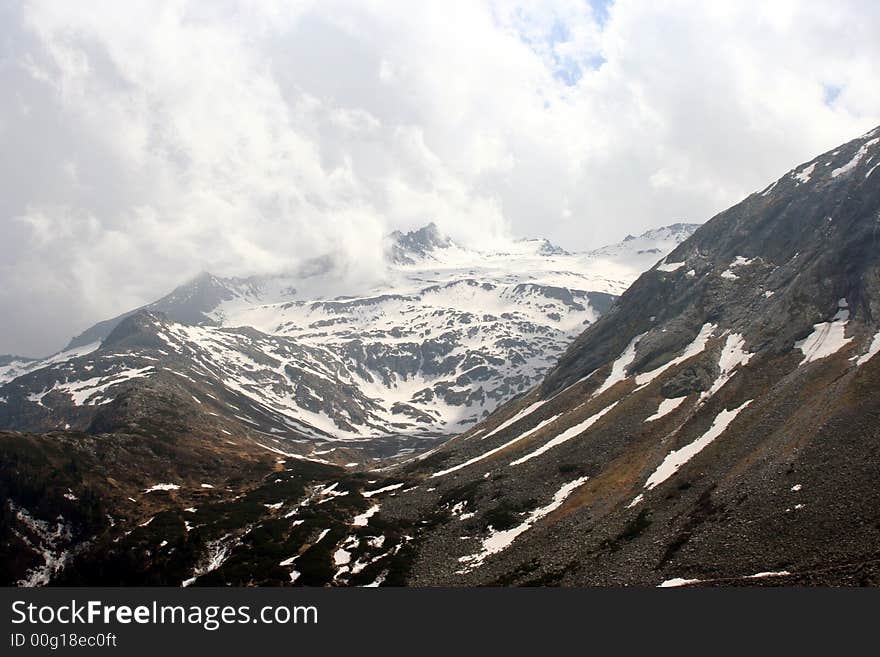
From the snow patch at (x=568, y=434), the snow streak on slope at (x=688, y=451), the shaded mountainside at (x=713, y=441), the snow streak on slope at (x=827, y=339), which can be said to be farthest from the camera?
the snow patch at (x=568, y=434)

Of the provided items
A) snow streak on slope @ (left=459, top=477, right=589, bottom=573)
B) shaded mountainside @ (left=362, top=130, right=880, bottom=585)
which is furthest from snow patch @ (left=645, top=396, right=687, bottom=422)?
snow streak on slope @ (left=459, top=477, right=589, bottom=573)

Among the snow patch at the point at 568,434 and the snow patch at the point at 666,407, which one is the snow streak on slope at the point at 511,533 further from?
the snow patch at the point at 666,407

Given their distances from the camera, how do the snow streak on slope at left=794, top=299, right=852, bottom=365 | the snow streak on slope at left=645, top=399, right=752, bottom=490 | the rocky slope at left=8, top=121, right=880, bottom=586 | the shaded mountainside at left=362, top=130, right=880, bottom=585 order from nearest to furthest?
the shaded mountainside at left=362, top=130, right=880, bottom=585 < the rocky slope at left=8, top=121, right=880, bottom=586 < the snow streak on slope at left=645, top=399, right=752, bottom=490 < the snow streak on slope at left=794, top=299, right=852, bottom=365

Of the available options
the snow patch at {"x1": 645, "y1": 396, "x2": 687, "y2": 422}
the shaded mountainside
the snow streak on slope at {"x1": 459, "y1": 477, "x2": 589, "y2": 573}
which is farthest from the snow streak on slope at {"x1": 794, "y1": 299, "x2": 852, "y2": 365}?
the snow streak on slope at {"x1": 459, "y1": 477, "x2": 589, "y2": 573}

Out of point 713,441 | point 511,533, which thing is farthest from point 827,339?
point 511,533

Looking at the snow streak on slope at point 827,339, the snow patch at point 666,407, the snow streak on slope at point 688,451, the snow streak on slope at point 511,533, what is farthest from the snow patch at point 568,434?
the snow streak on slope at point 827,339

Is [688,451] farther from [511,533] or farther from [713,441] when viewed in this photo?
[511,533]

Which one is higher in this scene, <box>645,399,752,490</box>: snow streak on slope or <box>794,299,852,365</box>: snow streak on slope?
<box>794,299,852,365</box>: snow streak on slope

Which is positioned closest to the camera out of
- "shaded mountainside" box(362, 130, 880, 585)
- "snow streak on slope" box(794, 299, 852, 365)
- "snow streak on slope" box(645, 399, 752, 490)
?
"shaded mountainside" box(362, 130, 880, 585)

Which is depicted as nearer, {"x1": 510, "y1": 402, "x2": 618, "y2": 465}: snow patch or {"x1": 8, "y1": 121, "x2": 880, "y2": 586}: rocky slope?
{"x1": 8, "y1": 121, "x2": 880, "y2": 586}: rocky slope

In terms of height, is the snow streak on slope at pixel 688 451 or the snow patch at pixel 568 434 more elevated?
the snow patch at pixel 568 434

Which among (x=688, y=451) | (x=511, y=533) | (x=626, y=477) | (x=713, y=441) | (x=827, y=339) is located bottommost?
(x=511, y=533)

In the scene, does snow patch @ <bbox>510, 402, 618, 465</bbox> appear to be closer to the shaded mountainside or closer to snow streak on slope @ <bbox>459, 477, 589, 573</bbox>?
the shaded mountainside

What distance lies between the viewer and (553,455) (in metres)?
115
